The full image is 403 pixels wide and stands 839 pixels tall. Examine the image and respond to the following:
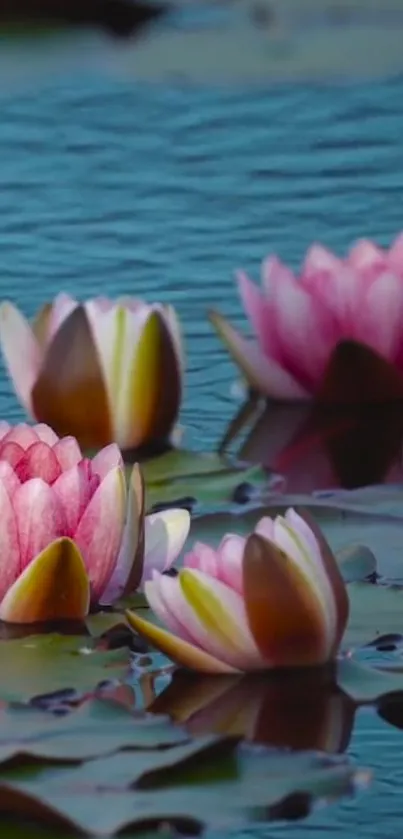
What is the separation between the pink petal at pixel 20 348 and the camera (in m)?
2.24

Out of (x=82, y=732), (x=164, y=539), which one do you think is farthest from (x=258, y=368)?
(x=82, y=732)

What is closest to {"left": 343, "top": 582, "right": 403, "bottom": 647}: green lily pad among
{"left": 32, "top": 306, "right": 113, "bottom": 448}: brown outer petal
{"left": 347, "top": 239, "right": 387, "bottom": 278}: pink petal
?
{"left": 32, "top": 306, "right": 113, "bottom": 448}: brown outer petal

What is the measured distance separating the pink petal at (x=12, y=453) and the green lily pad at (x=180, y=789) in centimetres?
36

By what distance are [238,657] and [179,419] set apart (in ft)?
2.33

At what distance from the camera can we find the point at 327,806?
1445 mm

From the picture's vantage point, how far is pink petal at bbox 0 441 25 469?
70.5 inches

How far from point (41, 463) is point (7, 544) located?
0.08 metres

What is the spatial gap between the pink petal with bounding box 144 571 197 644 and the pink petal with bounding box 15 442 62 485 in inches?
6.4

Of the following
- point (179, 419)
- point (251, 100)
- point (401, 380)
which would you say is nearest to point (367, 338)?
point (401, 380)

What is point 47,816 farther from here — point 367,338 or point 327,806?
point 367,338

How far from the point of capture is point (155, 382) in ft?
7.27

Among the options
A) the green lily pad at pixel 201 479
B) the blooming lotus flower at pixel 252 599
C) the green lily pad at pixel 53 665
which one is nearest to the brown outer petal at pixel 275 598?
the blooming lotus flower at pixel 252 599

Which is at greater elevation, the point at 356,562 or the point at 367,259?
the point at 367,259

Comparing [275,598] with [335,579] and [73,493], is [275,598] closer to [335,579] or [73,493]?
[335,579]
